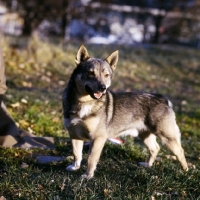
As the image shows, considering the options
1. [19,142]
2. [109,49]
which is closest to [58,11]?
[109,49]

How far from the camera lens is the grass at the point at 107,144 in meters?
4.93

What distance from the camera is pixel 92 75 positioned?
19.8 ft

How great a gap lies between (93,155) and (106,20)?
843 inches

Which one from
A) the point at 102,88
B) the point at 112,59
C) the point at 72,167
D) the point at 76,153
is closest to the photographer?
the point at 102,88

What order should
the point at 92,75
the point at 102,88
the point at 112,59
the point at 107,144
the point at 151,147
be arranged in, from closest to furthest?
the point at 102,88
the point at 92,75
the point at 112,59
the point at 151,147
the point at 107,144

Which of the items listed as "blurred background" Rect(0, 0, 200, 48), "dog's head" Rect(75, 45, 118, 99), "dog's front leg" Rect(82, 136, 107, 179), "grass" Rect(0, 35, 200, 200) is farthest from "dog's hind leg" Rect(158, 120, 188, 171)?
"blurred background" Rect(0, 0, 200, 48)

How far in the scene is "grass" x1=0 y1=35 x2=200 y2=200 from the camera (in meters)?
4.93

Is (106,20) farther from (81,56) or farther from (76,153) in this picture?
(76,153)

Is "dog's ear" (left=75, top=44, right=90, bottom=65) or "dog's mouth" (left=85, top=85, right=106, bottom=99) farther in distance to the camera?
"dog's ear" (left=75, top=44, right=90, bottom=65)

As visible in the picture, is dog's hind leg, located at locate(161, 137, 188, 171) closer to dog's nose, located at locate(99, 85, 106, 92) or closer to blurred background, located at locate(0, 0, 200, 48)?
dog's nose, located at locate(99, 85, 106, 92)

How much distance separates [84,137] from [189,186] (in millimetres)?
1764

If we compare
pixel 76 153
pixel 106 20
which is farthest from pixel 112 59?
pixel 106 20

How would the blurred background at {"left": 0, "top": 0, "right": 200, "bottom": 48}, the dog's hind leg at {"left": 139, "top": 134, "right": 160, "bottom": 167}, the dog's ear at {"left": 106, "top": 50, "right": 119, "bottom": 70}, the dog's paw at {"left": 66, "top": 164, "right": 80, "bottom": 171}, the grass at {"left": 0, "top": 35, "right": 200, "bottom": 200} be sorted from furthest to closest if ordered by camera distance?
1. the blurred background at {"left": 0, "top": 0, "right": 200, "bottom": 48}
2. the dog's hind leg at {"left": 139, "top": 134, "right": 160, "bottom": 167}
3. the dog's ear at {"left": 106, "top": 50, "right": 119, "bottom": 70}
4. the dog's paw at {"left": 66, "top": 164, "right": 80, "bottom": 171}
5. the grass at {"left": 0, "top": 35, "right": 200, "bottom": 200}

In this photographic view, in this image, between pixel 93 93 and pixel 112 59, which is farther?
pixel 112 59
